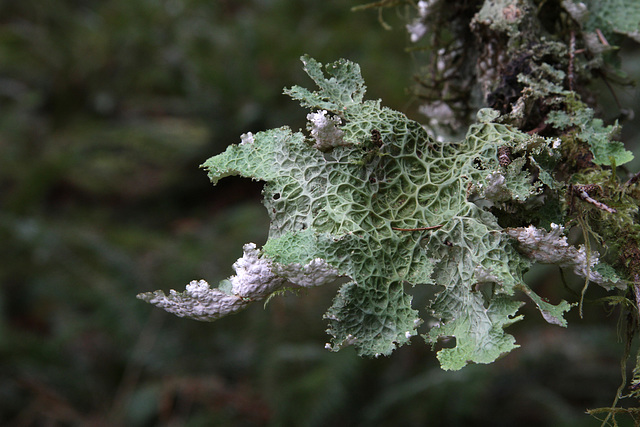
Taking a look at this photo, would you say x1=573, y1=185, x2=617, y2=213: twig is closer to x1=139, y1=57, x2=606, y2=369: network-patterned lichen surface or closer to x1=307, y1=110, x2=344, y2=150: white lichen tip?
x1=139, y1=57, x2=606, y2=369: network-patterned lichen surface

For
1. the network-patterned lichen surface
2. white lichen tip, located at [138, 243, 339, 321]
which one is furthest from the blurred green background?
white lichen tip, located at [138, 243, 339, 321]

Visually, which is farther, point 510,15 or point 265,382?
point 265,382

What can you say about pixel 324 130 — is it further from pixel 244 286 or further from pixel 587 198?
pixel 587 198

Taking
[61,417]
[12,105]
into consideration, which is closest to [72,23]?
[12,105]

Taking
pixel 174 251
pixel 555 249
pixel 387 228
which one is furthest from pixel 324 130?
pixel 174 251

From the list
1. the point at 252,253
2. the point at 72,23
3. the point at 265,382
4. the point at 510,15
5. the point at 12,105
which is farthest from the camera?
the point at 72,23

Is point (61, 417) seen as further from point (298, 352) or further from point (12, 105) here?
point (12, 105)
